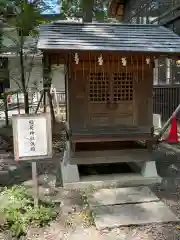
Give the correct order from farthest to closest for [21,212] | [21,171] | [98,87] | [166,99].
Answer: [166,99], [21,171], [98,87], [21,212]

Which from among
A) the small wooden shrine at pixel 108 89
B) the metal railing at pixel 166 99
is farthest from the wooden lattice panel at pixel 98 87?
the metal railing at pixel 166 99

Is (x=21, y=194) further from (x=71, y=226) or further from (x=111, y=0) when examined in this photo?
(x=111, y=0)

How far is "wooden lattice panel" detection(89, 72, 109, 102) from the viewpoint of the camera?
5.43 meters

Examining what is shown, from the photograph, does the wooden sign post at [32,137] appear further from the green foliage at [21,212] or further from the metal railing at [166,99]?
the metal railing at [166,99]

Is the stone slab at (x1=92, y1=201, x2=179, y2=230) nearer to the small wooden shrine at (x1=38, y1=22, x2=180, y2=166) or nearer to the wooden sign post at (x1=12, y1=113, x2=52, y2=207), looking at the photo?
the wooden sign post at (x1=12, y1=113, x2=52, y2=207)

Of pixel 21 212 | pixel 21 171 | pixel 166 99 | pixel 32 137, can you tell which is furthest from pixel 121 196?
pixel 166 99

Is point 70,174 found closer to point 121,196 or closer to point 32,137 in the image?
point 121,196

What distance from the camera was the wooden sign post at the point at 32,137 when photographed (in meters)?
4.03

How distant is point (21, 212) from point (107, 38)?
3.30 metres

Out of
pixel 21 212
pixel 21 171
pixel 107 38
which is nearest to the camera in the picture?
pixel 21 212

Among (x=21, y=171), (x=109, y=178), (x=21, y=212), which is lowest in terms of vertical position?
(x=21, y=171)

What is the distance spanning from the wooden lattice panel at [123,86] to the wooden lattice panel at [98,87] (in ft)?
0.62

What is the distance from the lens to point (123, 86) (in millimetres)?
5523

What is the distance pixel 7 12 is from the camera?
873 cm
